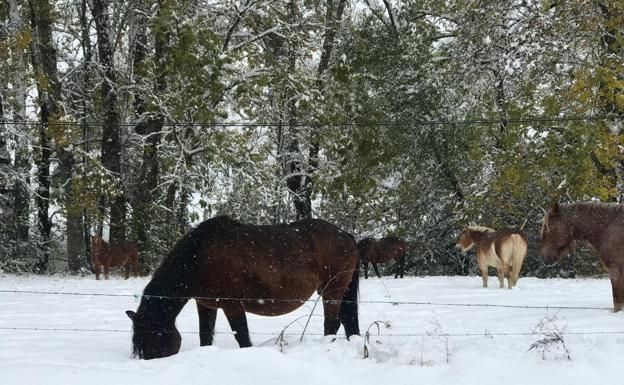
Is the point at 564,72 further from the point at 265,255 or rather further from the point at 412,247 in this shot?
the point at 265,255

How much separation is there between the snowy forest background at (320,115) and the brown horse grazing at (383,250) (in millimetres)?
2437

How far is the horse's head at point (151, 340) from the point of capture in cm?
590

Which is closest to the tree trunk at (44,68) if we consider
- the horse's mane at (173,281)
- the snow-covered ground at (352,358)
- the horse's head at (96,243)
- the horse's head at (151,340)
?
the horse's head at (96,243)

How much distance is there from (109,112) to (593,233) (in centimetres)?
1555

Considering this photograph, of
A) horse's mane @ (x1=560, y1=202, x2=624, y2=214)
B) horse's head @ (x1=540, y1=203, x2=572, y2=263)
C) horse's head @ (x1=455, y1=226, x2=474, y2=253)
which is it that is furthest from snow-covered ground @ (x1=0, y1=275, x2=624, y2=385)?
horse's head @ (x1=455, y1=226, x2=474, y2=253)

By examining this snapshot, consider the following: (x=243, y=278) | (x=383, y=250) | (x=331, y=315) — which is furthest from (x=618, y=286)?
(x=383, y=250)

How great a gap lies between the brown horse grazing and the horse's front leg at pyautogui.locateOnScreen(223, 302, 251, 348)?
13.1 metres

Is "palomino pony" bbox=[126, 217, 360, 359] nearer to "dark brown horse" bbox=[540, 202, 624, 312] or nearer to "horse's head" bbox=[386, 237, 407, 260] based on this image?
"dark brown horse" bbox=[540, 202, 624, 312]

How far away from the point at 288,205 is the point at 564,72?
1055cm

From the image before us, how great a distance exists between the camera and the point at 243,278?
641 centimetres

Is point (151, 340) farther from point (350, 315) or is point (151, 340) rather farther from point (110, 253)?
point (110, 253)

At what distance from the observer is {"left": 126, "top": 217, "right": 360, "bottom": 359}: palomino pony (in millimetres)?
6086

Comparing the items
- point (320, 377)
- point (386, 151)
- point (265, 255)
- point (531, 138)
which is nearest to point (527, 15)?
point (531, 138)

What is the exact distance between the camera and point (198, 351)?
5312 millimetres
